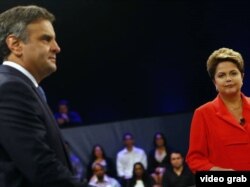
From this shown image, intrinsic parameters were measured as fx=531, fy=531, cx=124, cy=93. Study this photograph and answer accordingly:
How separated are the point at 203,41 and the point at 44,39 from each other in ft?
23.2

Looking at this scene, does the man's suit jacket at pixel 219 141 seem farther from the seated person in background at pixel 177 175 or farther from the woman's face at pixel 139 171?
the woman's face at pixel 139 171

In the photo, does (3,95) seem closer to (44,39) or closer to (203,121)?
(44,39)

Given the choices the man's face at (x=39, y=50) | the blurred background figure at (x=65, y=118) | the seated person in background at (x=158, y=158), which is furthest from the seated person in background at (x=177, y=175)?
the man's face at (x=39, y=50)

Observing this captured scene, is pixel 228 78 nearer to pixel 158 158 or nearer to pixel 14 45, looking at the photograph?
pixel 14 45

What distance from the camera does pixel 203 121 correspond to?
193 cm

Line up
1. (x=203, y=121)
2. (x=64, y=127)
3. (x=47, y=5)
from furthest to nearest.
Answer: (x=47, y=5)
(x=64, y=127)
(x=203, y=121)

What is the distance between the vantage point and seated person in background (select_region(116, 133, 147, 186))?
6500 mm

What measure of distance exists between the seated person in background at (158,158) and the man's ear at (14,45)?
15.6 ft

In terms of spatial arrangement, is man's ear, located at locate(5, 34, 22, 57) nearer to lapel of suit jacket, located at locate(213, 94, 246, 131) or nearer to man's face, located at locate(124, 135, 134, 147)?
lapel of suit jacket, located at locate(213, 94, 246, 131)

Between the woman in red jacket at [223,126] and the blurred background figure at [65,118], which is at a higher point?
the woman in red jacket at [223,126]

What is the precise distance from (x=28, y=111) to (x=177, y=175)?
14.8ft

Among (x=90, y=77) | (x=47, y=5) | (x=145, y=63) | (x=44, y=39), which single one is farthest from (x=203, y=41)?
(x=44, y=39)

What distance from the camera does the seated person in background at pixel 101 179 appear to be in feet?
20.2

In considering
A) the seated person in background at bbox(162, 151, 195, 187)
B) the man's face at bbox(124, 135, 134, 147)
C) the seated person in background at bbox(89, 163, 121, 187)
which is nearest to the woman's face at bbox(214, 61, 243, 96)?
the seated person in background at bbox(162, 151, 195, 187)
